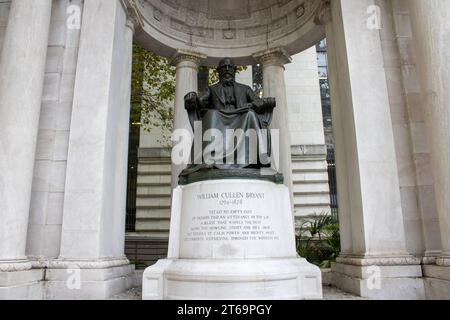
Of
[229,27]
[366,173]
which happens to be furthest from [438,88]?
[229,27]

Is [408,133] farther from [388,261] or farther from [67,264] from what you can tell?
[67,264]

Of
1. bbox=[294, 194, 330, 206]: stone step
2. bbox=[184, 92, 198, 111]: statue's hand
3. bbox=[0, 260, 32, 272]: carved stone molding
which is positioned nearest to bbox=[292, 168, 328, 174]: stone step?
bbox=[294, 194, 330, 206]: stone step

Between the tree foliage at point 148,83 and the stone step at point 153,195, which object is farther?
the stone step at point 153,195

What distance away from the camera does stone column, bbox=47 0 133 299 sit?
8383 mm

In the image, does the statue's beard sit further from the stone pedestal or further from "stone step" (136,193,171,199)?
"stone step" (136,193,171,199)

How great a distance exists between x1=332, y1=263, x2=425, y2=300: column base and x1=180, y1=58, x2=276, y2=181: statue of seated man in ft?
10.7

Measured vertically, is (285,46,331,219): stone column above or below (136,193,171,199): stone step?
above

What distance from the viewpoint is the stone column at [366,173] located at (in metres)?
8.41

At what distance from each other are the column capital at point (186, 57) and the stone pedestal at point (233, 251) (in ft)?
25.4

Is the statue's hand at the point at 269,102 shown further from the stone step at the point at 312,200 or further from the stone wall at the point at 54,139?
the stone step at the point at 312,200

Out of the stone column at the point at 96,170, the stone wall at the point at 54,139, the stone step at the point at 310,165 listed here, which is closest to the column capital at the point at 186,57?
the stone column at the point at 96,170

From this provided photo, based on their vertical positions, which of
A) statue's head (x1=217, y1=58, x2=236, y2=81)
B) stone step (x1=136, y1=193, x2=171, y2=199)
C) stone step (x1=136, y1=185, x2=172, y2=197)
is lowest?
stone step (x1=136, y1=193, x2=171, y2=199)

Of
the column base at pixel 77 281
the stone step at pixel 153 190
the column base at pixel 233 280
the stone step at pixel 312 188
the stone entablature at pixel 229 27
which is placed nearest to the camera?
the column base at pixel 233 280
